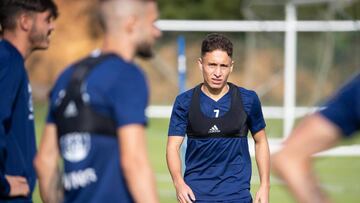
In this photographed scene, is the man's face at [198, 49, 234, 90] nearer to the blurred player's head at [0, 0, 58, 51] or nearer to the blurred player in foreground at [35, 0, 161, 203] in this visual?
the blurred player's head at [0, 0, 58, 51]

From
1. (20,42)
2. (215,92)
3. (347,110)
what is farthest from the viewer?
(215,92)

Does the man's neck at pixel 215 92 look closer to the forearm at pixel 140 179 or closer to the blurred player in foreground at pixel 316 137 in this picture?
the forearm at pixel 140 179

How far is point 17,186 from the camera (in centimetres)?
511

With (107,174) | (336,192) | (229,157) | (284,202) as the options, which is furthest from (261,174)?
(336,192)

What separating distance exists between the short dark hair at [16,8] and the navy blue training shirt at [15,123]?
17cm

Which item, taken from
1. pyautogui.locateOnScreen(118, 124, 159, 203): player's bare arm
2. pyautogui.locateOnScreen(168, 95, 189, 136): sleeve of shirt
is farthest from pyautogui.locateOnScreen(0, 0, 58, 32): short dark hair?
pyautogui.locateOnScreen(168, 95, 189, 136): sleeve of shirt

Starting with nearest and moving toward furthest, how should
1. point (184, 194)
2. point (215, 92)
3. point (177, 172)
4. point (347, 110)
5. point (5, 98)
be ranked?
point (347, 110) < point (5, 98) < point (184, 194) < point (177, 172) < point (215, 92)

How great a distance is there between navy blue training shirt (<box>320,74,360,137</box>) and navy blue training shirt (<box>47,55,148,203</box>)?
89cm

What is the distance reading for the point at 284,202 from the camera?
12617 mm

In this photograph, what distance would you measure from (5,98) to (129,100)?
48.0 inches

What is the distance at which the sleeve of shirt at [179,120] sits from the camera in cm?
727

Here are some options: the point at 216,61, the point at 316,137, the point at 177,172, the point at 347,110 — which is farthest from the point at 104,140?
the point at 216,61

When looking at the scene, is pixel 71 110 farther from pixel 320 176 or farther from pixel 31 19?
pixel 320 176

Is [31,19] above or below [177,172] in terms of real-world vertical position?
above
